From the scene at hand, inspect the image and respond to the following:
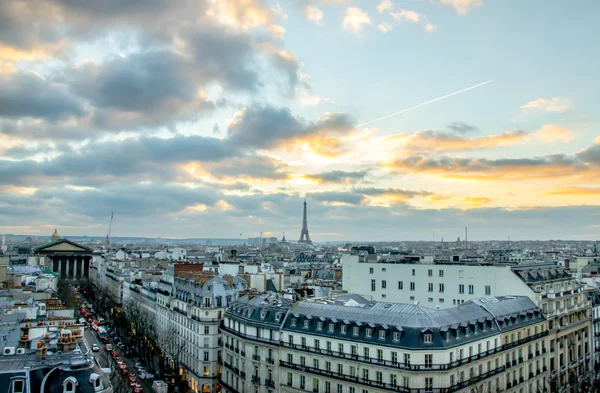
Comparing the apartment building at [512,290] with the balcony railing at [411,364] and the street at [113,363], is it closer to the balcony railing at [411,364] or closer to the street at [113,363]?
the balcony railing at [411,364]

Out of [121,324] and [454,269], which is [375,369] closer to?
[454,269]

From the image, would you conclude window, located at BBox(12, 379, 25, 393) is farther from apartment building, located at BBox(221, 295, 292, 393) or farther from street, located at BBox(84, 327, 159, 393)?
apartment building, located at BBox(221, 295, 292, 393)

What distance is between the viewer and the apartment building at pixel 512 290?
69.7 meters

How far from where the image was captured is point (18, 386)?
33.9 m

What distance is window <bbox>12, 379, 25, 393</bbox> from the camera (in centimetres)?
3372

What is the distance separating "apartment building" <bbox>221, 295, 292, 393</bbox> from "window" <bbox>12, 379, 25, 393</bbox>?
30046mm

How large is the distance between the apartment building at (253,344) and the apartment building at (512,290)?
2041 cm

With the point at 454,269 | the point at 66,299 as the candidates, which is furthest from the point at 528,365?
the point at 66,299

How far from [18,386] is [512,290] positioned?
5921 centimetres

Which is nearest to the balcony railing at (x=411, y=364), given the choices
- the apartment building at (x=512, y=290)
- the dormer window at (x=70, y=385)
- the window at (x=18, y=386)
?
the apartment building at (x=512, y=290)

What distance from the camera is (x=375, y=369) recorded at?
165 feet

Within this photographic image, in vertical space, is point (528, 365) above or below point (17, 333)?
below

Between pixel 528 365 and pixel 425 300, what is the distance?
18342mm

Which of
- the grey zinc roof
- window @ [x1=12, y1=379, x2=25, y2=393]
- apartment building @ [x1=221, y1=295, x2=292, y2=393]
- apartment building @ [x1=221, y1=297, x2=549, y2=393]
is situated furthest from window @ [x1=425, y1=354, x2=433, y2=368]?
window @ [x1=12, y1=379, x2=25, y2=393]
